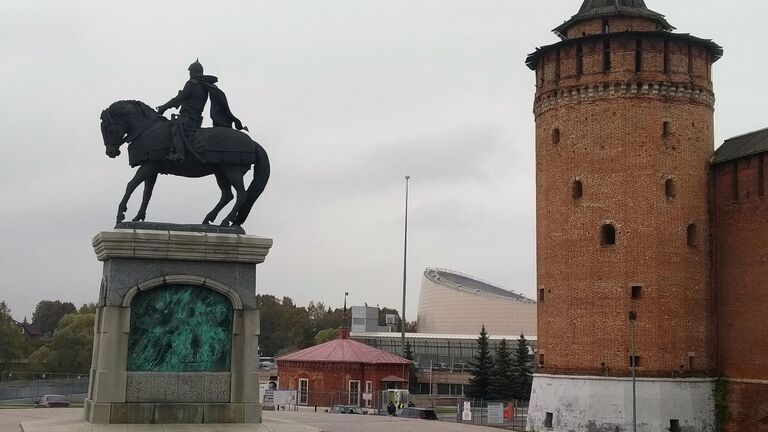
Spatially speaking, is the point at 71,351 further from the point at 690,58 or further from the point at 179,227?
the point at 179,227

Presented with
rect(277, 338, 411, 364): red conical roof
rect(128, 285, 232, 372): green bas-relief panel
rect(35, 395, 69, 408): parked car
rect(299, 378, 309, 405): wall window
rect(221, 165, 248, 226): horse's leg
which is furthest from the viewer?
rect(277, 338, 411, 364): red conical roof

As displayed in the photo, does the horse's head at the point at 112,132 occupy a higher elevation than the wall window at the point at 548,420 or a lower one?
higher

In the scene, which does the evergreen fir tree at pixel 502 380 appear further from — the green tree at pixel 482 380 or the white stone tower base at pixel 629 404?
the white stone tower base at pixel 629 404

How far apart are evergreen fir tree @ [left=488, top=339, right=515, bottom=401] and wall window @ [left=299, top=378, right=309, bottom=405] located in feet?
48.9

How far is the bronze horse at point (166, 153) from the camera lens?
665 inches

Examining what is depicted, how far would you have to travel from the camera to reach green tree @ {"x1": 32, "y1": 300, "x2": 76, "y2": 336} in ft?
517

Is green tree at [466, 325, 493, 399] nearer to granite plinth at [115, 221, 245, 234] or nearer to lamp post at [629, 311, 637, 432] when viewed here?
lamp post at [629, 311, 637, 432]

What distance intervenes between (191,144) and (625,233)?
1179 inches

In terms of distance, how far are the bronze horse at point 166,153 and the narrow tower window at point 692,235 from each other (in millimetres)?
30946

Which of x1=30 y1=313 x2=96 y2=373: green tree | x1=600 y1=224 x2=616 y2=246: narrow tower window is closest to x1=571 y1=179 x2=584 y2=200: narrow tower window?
x1=600 y1=224 x2=616 y2=246: narrow tower window

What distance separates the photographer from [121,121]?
55.8 feet

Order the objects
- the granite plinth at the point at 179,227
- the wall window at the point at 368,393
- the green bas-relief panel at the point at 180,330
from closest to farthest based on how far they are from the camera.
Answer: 1. the green bas-relief panel at the point at 180,330
2. the granite plinth at the point at 179,227
3. the wall window at the point at 368,393

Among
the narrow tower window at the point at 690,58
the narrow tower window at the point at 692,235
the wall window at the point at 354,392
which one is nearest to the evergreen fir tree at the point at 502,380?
the wall window at the point at 354,392

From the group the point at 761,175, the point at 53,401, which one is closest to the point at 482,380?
the point at 761,175
